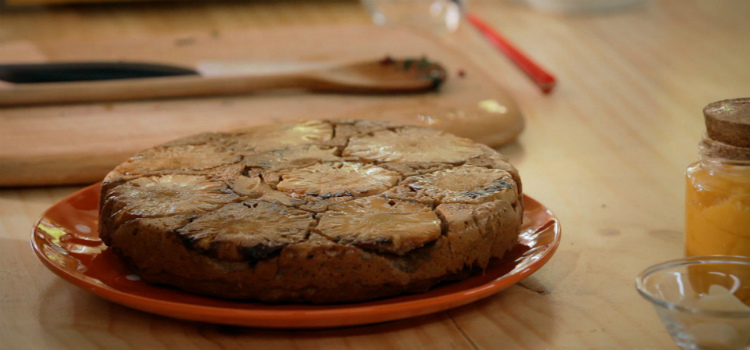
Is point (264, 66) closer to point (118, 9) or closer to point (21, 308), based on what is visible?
point (21, 308)

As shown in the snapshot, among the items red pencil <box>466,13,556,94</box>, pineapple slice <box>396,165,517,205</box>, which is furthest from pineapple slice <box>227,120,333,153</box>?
red pencil <box>466,13,556,94</box>

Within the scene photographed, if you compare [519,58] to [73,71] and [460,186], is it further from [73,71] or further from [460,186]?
[460,186]

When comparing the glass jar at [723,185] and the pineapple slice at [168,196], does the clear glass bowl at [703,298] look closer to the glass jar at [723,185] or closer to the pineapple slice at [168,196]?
the glass jar at [723,185]

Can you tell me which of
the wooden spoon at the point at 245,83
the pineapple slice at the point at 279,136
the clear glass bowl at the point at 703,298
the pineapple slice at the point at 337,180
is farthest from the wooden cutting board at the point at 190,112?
the clear glass bowl at the point at 703,298

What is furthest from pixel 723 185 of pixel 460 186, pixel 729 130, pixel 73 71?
pixel 73 71

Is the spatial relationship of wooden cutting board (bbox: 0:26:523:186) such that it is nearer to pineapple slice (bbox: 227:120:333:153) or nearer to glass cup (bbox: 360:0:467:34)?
pineapple slice (bbox: 227:120:333:153)

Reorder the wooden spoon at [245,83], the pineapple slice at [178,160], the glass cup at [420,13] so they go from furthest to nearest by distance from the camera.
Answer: the glass cup at [420,13] → the wooden spoon at [245,83] → the pineapple slice at [178,160]
